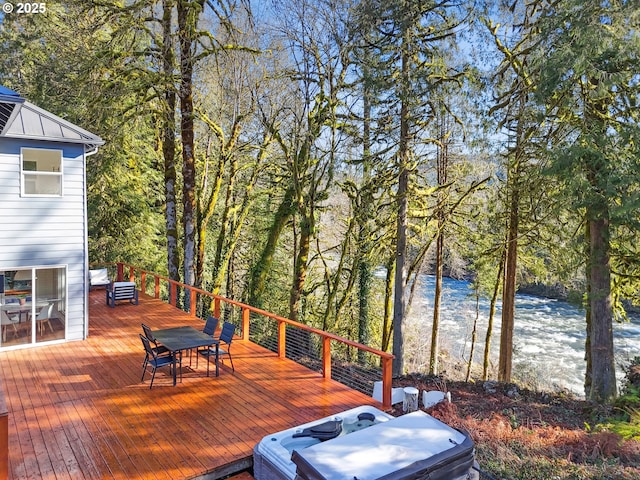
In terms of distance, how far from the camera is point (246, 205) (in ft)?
52.0

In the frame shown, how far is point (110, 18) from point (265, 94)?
425cm

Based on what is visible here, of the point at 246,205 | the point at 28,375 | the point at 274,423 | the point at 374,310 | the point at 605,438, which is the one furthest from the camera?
the point at 374,310

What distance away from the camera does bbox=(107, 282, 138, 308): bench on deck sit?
37.2 ft

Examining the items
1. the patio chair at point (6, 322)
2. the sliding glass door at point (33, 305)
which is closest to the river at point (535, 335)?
the sliding glass door at point (33, 305)

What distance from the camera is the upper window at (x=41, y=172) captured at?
7922 mm

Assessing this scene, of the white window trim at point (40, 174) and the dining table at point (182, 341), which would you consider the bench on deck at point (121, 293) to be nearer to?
the white window trim at point (40, 174)

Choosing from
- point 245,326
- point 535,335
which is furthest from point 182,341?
point 535,335

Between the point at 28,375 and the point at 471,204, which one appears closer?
the point at 28,375

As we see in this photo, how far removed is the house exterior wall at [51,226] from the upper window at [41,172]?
0.09 meters

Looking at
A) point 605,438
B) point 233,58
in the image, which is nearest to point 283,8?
point 233,58

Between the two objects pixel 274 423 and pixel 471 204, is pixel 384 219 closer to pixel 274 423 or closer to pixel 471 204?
pixel 471 204

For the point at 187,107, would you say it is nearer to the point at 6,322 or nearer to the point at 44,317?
the point at 44,317

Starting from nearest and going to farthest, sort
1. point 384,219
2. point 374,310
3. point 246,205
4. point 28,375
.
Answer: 1. point 28,375
2. point 384,219
3. point 246,205
4. point 374,310

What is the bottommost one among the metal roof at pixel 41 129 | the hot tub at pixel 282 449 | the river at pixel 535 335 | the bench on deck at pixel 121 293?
the river at pixel 535 335
